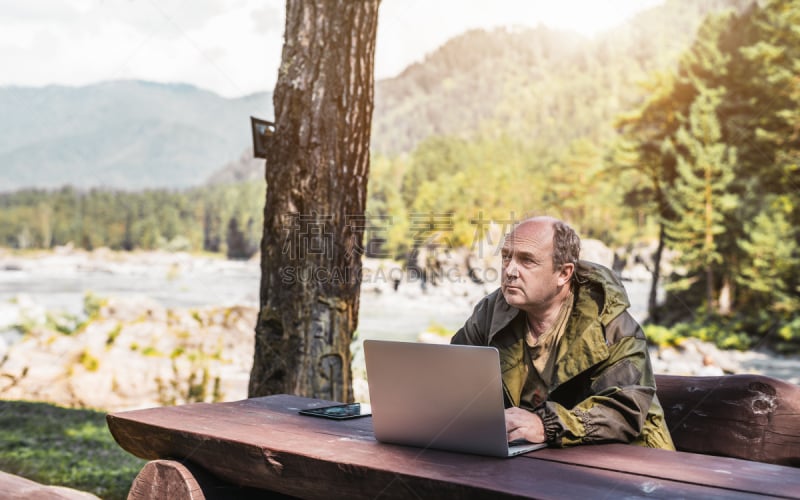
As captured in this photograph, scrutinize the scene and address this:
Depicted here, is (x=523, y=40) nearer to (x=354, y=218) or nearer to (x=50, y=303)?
(x=50, y=303)

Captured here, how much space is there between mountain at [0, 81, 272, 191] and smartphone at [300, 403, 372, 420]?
10.7 metres

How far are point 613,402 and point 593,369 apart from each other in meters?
0.17

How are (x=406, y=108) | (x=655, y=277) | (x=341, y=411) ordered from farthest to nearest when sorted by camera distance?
(x=406, y=108) < (x=655, y=277) < (x=341, y=411)

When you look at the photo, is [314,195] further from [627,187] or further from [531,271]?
[627,187]

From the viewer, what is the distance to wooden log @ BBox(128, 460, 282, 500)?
1.77m

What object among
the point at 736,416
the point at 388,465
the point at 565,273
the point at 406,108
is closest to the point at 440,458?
the point at 388,465

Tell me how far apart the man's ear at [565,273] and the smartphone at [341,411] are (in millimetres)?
596

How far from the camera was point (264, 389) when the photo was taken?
11.1 ft

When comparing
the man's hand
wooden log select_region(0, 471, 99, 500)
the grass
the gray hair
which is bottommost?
the grass

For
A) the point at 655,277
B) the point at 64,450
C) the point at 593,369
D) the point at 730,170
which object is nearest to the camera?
the point at 593,369

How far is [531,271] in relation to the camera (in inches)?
72.6

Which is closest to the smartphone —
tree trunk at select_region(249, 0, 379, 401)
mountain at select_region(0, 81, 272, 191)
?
tree trunk at select_region(249, 0, 379, 401)

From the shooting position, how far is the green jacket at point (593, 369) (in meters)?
1.54

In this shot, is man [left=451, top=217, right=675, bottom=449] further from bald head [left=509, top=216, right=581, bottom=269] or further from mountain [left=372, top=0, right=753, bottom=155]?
mountain [left=372, top=0, right=753, bottom=155]
